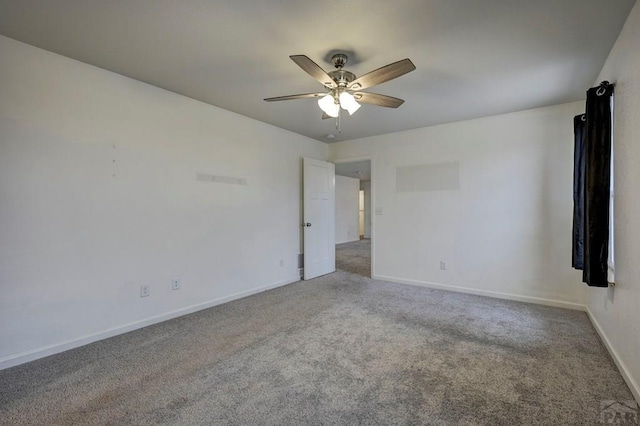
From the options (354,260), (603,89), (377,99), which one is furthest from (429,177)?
(354,260)

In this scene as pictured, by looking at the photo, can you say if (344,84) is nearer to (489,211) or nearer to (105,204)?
(105,204)

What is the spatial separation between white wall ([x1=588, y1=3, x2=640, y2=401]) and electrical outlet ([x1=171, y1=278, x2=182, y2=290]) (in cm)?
381

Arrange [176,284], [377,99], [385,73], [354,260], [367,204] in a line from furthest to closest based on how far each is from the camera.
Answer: [367,204], [354,260], [176,284], [377,99], [385,73]

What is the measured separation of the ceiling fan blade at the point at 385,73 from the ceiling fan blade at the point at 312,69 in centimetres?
18

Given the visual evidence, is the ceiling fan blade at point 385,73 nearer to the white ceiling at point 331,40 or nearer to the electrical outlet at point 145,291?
the white ceiling at point 331,40

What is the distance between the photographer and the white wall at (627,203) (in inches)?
70.7

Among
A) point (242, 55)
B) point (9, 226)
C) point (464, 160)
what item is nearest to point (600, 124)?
point (464, 160)

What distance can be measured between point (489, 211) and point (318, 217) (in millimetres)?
2576

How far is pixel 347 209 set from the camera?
9.91 meters

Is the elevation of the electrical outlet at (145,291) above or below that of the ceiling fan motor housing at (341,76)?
below

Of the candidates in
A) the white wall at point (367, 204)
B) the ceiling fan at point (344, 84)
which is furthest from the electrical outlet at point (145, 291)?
the white wall at point (367, 204)

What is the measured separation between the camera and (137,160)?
2.88 metres

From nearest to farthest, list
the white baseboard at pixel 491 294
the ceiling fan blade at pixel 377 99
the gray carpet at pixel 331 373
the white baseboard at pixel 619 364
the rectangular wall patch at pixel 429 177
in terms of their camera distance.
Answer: the gray carpet at pixel 331 373 < the white baseboard at pixel 619 364 < the ceiling fan blade at pixel 377 99 < the white baseboard at pixel 491 294 < the rectangular wall patch at pixel 429 177

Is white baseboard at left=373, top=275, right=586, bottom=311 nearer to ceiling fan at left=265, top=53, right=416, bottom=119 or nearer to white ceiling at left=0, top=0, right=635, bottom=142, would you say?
white ceiling at left=0, top=0, right=635, bottom=142
